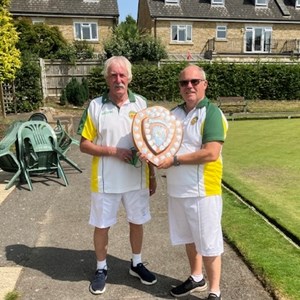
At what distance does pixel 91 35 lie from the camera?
100ft

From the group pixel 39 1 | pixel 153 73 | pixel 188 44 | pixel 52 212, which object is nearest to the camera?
pixel 52 212

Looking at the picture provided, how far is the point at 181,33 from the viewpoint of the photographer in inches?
1252

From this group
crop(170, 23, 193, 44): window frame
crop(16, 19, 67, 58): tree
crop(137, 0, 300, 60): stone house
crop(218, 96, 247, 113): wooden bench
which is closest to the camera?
crop(218, 96, 247, 113): wooden bench

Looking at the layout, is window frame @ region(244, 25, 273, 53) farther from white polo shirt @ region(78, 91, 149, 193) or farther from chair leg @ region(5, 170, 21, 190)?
white polo shirt @ region(78, 91, 149, 193)

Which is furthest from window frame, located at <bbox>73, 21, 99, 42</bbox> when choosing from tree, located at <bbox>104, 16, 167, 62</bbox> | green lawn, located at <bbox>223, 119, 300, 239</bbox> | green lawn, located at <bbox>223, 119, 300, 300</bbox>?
green lawn, located at <bbox>223, 119, 300, 300</bbox>

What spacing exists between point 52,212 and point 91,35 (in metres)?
27.6

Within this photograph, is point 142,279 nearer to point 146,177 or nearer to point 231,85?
point 146,177

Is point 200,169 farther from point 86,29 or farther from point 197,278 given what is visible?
point 86,29

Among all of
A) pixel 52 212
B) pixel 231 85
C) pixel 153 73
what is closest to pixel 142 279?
pixel 52 212

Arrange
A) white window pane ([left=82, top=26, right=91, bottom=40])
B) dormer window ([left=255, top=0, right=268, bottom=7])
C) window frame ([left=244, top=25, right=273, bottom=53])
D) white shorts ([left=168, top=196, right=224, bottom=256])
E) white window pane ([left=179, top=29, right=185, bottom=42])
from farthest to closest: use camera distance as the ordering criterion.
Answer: dormer window ([left=255, top=0, right=268, bottom=7]) → window frame ([left=244, top=25, right=273, bottom=53]) → white window pane ([left=179, top=29, right=185, bottom=42]) → white window pane ([left=82, top=26, right=91, bottom=40]) → white shorts ([left=168, top=196, right=224, bottom=256])

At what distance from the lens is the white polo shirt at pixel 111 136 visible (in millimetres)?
3016

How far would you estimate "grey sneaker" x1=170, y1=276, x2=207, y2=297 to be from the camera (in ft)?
9.98

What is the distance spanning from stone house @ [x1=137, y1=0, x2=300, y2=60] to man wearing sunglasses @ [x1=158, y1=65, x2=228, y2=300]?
2877 centimetres

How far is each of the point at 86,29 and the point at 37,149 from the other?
1033 inches
